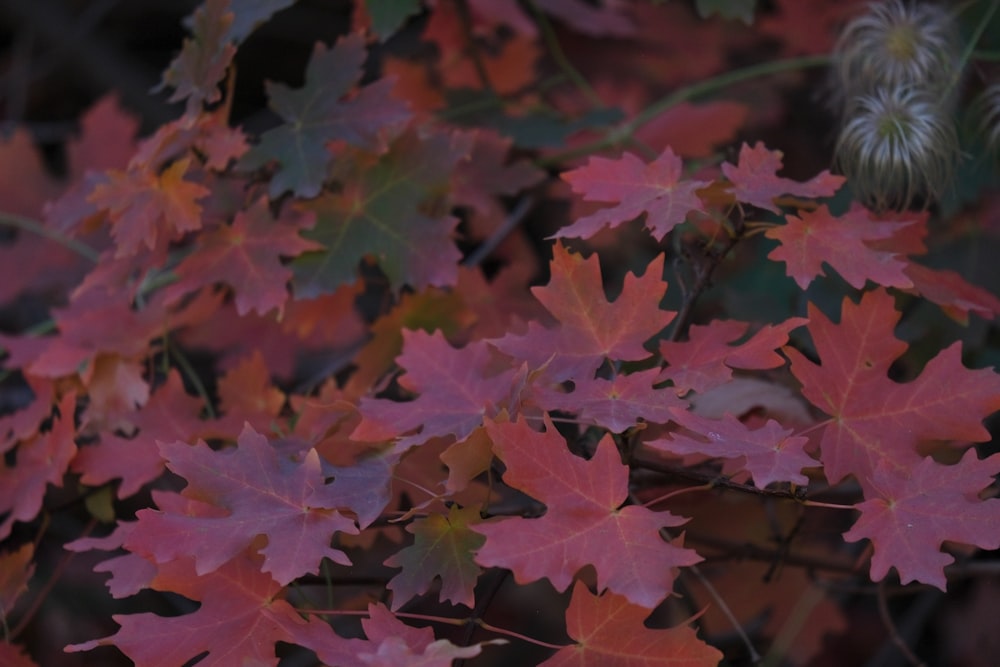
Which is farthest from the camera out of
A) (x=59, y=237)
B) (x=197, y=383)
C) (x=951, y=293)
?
(x=59, y=237)

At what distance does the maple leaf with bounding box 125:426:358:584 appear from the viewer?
85 cm

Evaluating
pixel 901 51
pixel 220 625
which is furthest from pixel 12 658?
pixel 901 51

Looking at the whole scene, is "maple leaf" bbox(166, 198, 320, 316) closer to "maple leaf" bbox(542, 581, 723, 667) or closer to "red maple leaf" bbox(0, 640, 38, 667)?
"red maple leaf" bbox(0, 640, 38, 667)

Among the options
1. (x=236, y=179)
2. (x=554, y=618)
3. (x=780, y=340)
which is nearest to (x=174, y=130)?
(x=236, y=179)

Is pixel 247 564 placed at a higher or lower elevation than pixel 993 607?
higher

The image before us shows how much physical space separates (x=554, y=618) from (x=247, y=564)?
1.68 metres

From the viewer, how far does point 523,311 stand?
4.73ft

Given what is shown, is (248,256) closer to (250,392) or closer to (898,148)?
(250,392)

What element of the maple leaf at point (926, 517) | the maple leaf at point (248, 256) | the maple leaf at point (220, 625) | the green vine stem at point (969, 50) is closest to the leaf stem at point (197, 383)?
the maple leaf at point (248, 256)

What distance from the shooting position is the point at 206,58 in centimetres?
120

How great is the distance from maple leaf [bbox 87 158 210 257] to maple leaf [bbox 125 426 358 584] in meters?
0.34

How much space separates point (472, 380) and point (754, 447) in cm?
29

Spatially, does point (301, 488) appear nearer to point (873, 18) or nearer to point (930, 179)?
point (930, 179)

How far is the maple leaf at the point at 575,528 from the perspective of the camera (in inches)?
30.7
